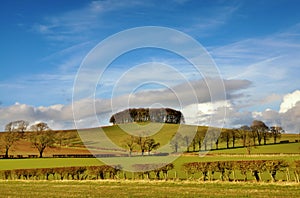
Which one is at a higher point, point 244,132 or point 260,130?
point 260,130

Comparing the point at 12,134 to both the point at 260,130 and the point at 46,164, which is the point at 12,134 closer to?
the point at 46,164

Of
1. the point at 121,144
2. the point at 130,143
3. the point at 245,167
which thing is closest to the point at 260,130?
the point at 121,144

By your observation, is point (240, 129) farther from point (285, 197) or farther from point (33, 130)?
point (285, 197)

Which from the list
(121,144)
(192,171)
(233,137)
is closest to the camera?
(192,171)

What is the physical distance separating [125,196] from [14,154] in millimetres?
88077

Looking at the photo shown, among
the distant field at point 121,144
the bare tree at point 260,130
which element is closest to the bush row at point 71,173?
the distant field at point 121,144

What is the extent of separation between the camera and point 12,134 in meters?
104

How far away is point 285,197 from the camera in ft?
74.3

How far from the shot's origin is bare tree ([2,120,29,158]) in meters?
102

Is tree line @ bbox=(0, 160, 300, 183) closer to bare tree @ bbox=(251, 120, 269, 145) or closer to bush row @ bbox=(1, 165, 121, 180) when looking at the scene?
bush row @ bbox=(1, 165, 121, 180)

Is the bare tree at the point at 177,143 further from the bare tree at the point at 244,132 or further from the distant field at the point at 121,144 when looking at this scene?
the bare tree at the point at 244,132

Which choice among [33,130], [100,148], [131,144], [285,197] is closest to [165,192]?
[285,197]

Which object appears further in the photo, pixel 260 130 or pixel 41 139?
pixel 260 130

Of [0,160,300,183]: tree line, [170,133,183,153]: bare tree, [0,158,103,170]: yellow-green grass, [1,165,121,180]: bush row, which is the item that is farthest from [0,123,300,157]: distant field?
[0,160,300,183]: tree line
